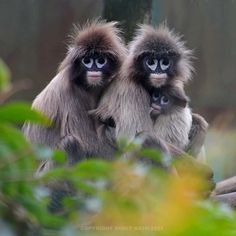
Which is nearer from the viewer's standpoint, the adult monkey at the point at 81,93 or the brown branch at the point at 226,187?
the adult monkey at the point at 81,93

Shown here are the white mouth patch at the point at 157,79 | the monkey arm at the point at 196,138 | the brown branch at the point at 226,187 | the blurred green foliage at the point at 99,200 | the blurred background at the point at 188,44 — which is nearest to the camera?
the blurred green foliage at the point at 99,200

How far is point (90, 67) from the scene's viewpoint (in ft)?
17.1

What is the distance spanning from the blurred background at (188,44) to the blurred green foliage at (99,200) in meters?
7.57

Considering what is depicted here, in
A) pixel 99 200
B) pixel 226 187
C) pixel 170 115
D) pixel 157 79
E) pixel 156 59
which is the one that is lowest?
pixel 226 187

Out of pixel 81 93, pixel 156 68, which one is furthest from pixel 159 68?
pixel 81 93

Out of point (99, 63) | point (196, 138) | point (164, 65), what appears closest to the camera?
point (99, 63)

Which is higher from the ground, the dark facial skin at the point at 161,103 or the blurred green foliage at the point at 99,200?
the blurred green foliage at the point at 99,200

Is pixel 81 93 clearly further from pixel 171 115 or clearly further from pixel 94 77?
pixel 171 115

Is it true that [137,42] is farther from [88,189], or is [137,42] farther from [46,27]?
[88,189]

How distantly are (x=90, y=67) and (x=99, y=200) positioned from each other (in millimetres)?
4369

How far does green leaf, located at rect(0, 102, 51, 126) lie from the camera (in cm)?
86

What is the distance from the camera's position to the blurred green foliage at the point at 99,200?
815 millimetres

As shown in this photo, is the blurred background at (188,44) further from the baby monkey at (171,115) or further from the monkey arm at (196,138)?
the baby monkey at (171,115)

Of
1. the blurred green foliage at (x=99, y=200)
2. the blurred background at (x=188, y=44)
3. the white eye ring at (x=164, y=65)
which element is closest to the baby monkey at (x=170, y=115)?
the white eye ring at (x=164, y=65)
